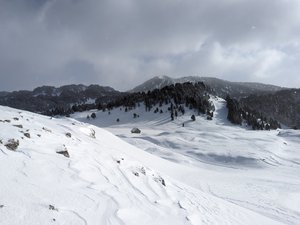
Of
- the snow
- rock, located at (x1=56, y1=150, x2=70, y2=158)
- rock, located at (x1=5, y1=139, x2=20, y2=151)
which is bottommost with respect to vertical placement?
the snow

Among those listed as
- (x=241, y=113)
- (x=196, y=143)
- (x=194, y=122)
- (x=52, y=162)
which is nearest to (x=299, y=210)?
(x=52, y=162)

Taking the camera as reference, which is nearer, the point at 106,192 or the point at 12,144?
the point at 106,192

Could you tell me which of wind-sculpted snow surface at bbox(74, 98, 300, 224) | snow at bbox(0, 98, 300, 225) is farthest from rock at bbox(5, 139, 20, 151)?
wind-sculpted snow surface at bbox(74, 98, 300, 224)

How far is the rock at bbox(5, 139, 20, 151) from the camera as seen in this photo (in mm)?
12948

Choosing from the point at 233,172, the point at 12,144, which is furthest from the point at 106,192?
the point at 233,172

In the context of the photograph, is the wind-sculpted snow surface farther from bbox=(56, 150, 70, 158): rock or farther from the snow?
bbox=(56, 150, 70, 158): rock

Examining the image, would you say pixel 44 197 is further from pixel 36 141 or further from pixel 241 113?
pixel 241 113

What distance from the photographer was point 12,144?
43.4ft

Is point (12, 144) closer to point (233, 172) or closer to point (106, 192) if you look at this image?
point (106, 192)

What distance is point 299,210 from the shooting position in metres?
19.0

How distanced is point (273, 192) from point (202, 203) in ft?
37.1

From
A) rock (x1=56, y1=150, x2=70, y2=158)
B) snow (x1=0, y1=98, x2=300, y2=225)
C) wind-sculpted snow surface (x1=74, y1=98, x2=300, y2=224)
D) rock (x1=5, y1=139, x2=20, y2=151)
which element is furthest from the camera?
wind-sculpted snow surface (x1=74, y1=98, x2=300, y2=224)

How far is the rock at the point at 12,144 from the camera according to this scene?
12948 millimetres

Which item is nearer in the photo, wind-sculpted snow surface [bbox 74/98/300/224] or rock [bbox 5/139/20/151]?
rock [bbox 5/139/20/151]
